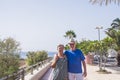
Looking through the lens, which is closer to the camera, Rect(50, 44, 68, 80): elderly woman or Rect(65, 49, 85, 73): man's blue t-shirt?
Rect(50, 44, 68, 80): elderly woman

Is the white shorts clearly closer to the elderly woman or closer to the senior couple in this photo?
the senior couple

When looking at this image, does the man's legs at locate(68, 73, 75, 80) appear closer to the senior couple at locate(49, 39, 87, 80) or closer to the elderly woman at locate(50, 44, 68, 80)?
the senior couple at locate(49, 39, 87, 80)

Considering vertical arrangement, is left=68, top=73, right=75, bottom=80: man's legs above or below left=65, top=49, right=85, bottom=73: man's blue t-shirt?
below

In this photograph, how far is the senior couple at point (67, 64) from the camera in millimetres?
7547

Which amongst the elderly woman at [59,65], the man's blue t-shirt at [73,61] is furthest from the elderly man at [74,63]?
the elderly woman at [59,65]

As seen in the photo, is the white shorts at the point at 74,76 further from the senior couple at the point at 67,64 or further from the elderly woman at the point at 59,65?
the elderly woman at the point at 59,65

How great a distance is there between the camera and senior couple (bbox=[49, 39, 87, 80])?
755cm

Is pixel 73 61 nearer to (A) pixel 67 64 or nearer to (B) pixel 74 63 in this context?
(B) pixel 74 63

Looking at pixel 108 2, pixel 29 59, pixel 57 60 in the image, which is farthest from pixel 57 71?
pixel 29 59

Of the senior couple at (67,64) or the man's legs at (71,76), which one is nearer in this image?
the senior couple at (67,64)

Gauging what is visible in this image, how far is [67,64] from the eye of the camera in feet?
25.7

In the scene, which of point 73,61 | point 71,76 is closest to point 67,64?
point 73,61

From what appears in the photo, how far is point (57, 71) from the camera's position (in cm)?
754

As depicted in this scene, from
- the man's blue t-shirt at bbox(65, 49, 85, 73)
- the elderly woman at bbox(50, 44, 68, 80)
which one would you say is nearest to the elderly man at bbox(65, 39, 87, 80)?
the man's blue t-shirt at bbox(65, 49, 85, 73)
